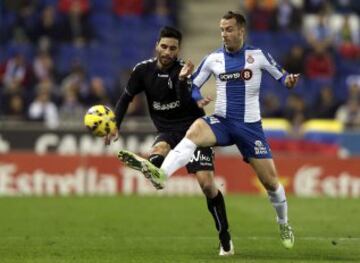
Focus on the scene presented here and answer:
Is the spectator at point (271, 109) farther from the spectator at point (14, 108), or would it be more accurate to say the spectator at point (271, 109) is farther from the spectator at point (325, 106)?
the spectator at point (14, 108)

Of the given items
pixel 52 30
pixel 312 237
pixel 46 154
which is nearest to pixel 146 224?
pixel 312 237

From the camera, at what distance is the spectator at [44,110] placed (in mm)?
22312

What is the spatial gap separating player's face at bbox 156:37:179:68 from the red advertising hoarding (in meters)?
9.66

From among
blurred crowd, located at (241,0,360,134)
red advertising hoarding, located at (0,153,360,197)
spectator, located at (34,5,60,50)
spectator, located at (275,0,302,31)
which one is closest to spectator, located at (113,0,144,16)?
spectator, located at (34,5,60,50)

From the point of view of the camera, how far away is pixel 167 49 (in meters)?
11.4

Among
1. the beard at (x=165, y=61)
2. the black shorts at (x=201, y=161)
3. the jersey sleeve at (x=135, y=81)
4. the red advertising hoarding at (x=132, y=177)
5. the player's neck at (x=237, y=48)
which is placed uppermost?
the player's neck at (x=237, y=48)

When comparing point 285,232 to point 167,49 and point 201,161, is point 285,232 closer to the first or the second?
point 201,161

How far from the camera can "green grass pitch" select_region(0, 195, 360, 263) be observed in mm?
11141

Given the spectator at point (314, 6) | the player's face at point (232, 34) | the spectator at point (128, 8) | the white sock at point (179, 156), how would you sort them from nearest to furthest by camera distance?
the white sock at point (179, 156), the player's face at point (232, 34), the spectator at point (128, 8), the spectator at point (314, 6)

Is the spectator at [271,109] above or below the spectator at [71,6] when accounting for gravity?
below

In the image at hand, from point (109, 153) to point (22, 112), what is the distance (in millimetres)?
2494

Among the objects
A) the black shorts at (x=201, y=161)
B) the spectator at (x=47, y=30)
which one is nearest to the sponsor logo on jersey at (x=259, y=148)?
the black shorts at (x=201, y=161)

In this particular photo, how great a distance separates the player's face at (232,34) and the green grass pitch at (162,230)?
217cm

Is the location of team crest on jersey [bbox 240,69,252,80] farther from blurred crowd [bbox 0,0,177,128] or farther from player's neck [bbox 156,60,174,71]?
blurred crowd [bbox 0,0,177,128]
